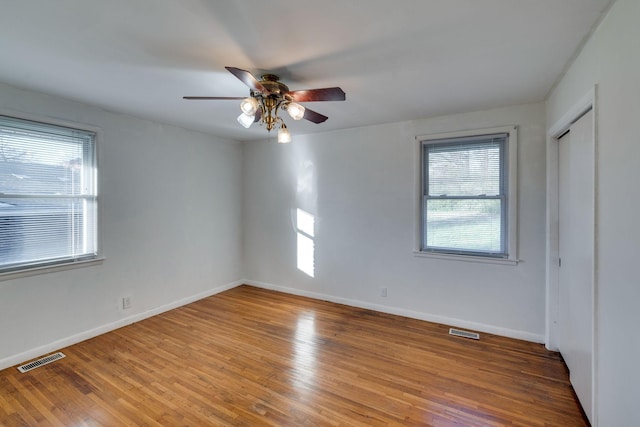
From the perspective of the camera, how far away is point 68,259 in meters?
2.95

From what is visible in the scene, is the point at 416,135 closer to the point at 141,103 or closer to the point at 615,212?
the point at 615,212

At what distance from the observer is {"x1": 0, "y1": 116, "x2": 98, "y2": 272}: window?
8.45ft

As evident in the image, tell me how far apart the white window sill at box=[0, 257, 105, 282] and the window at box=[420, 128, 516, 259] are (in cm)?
371

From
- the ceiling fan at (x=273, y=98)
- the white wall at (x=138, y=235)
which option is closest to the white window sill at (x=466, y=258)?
the ceiling fan at (x=273, y=98)

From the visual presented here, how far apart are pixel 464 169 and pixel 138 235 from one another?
155 inches

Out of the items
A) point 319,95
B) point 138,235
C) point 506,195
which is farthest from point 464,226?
point 138,235

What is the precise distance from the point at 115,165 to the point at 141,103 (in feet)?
2.69

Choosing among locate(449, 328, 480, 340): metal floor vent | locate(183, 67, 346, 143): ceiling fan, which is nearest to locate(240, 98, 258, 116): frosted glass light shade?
locate(183, 67, 346, 143): ceiling fan

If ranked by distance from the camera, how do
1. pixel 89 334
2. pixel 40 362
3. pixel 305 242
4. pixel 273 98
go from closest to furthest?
pixel 273 98 < pixel 40 362 < pixel 89 334 < pixel 305 242

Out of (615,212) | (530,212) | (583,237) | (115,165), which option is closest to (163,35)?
(115,165)

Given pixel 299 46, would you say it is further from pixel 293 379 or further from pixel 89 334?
pixel 89 334

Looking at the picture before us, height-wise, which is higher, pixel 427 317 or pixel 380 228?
pixel 380 228

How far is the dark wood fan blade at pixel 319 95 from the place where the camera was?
77.7 inches

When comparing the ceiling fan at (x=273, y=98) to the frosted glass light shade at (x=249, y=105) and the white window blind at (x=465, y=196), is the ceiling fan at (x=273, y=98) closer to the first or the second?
the frosted glass light shade at (x=249, y=105)
